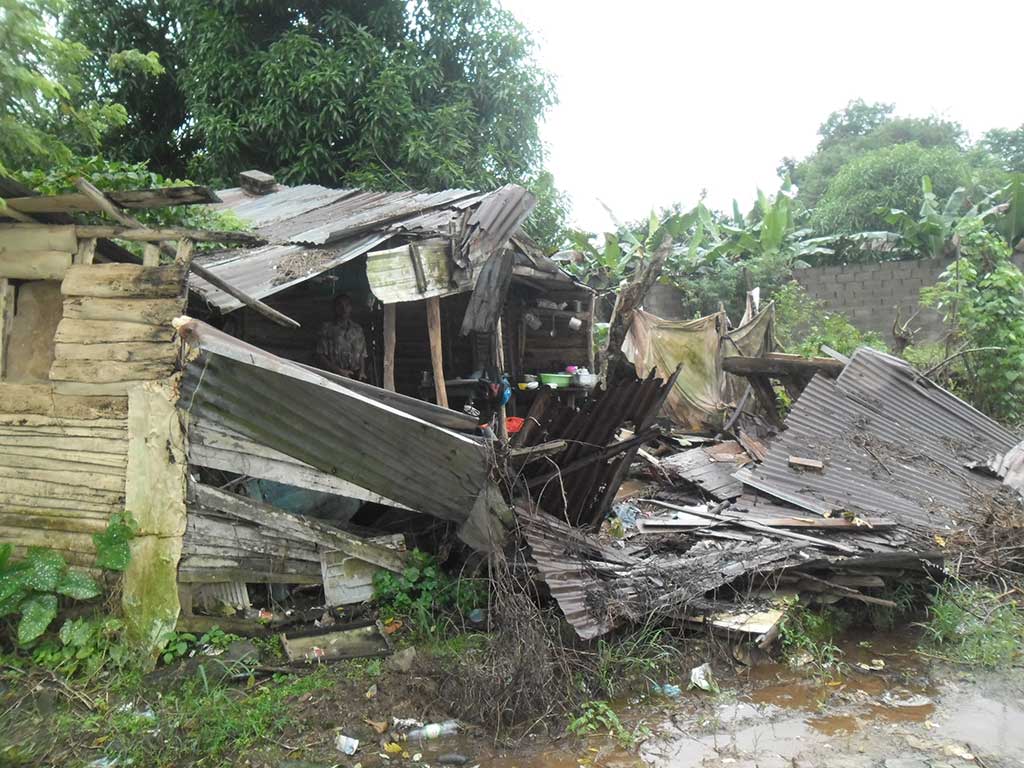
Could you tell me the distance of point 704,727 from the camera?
13.7 ft

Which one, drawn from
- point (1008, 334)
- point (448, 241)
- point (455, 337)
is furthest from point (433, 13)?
point (1008, 334)

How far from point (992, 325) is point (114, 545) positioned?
10.5 m

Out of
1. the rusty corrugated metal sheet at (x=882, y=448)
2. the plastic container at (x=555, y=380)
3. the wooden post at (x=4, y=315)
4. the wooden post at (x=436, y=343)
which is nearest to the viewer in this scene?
the wooden post at (x=4, y=315)

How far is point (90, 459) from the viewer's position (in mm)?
4238

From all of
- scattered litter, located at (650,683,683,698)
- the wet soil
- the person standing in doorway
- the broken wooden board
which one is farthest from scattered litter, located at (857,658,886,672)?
the person standing in doorway

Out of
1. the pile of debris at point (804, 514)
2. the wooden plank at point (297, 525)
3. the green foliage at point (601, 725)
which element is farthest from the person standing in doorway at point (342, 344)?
the green foliage at point (601, 725)

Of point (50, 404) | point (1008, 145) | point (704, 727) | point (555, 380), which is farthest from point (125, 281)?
point (1008, 145)

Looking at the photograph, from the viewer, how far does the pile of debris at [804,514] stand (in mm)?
5004

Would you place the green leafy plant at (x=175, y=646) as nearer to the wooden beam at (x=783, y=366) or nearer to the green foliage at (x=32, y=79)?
the green foliage at (x=32, y=79)

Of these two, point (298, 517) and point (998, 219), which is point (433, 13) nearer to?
point (298, 517)

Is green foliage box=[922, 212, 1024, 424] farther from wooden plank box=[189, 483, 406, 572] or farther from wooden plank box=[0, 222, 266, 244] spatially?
wooden plank box=[0, 222, 266, 244]

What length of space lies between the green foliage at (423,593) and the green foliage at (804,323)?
876 centimetres

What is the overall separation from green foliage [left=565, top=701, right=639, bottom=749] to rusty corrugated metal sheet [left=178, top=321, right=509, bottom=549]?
1228 millimetres

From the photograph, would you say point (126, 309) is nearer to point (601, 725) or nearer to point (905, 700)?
point (601, 725)
